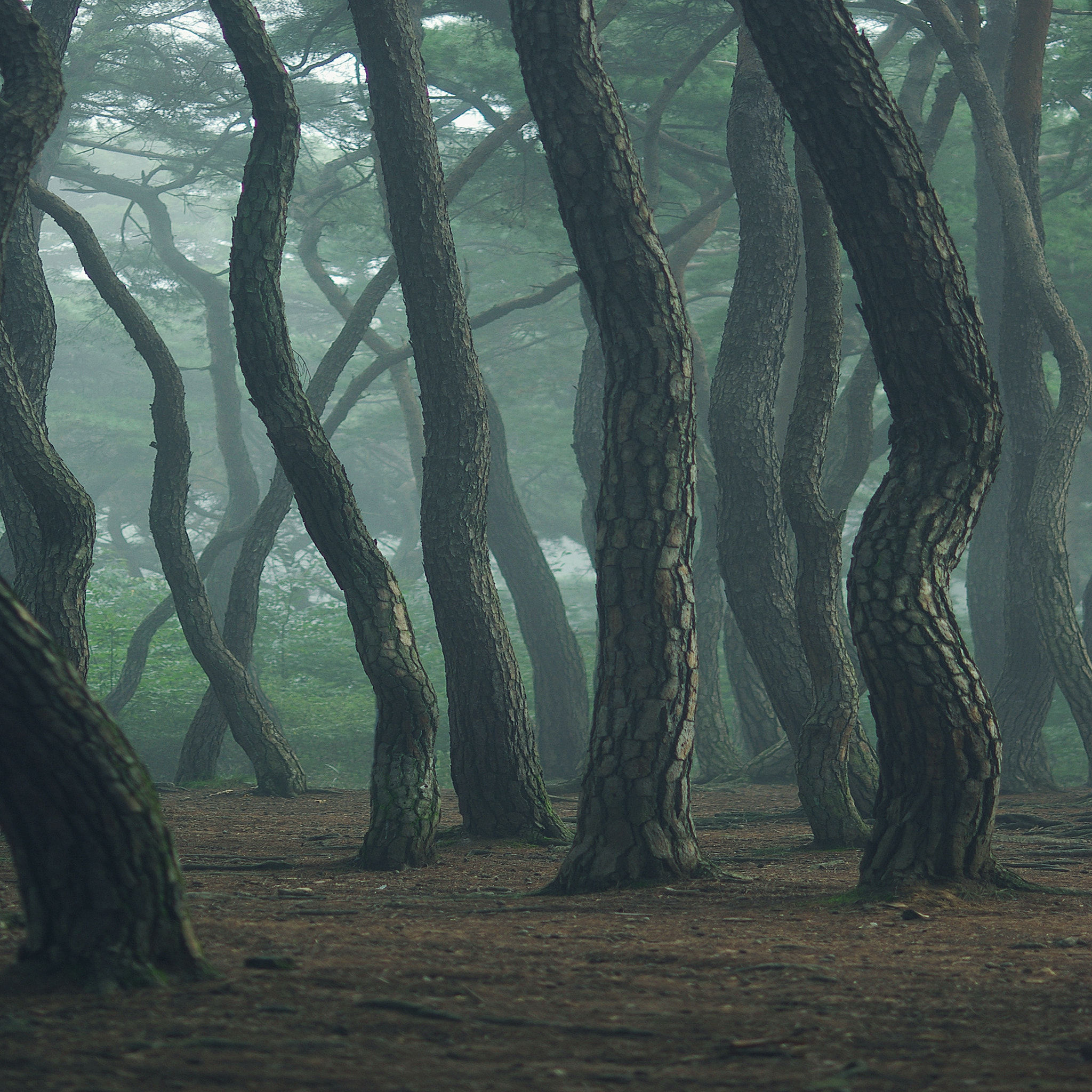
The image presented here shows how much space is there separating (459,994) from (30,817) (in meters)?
1.18

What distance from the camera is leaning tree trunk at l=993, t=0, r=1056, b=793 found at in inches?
472

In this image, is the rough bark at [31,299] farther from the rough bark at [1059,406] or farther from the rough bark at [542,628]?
the rough bark at [1059,406]

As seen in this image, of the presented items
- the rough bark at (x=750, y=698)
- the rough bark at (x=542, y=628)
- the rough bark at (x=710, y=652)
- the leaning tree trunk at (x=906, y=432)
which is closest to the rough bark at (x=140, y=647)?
the rough bark at (x=542, y=628)

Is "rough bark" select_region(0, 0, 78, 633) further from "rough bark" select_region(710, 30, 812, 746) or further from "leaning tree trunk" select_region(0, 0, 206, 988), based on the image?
"leaning tree trunk" select_region(0, 0, 206, 988)

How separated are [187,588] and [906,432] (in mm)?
8225

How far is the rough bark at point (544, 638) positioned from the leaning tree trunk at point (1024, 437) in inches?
207

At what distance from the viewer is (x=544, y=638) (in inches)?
602

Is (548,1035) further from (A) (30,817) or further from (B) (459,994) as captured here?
(A) (30,817)

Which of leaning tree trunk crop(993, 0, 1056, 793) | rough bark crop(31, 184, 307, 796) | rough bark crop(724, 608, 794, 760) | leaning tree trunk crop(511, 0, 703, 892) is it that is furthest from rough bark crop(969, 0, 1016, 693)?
leaning tree trunk crop(511, 0, 703, 892)

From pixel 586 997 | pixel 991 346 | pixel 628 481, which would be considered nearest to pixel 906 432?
pixel 628 481

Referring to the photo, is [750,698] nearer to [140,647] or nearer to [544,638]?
[544,638]

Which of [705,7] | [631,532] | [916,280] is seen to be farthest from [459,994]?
[705,7]

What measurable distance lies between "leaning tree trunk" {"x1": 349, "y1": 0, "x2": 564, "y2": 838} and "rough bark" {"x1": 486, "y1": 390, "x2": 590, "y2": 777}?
6902 millimetres

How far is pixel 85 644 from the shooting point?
7.50 metres
